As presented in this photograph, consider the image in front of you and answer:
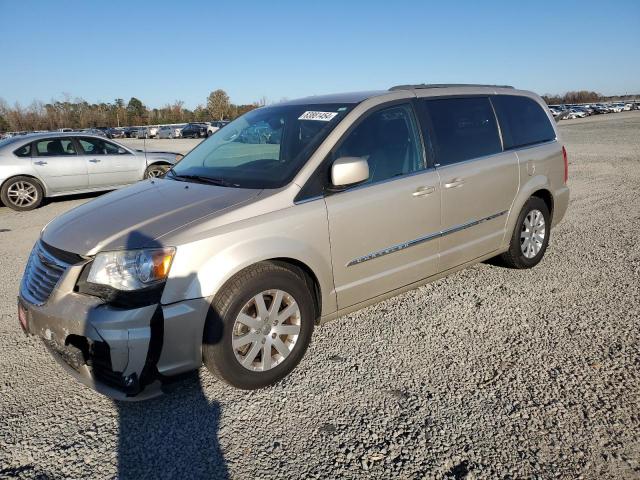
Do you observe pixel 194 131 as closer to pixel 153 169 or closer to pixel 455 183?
pixel 153 169

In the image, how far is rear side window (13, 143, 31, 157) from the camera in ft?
31.8

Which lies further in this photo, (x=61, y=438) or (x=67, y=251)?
(x=67, y=251)

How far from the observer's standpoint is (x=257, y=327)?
3037 millimetres

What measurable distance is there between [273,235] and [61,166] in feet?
28.7

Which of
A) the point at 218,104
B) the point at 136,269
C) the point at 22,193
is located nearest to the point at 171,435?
the point at 136,269

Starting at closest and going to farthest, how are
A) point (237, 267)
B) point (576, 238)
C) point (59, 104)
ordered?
point (237, 267) < point (576, 238) < point (59, 104)

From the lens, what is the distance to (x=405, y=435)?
103 inches

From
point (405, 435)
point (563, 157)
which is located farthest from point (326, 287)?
point (563, 157)

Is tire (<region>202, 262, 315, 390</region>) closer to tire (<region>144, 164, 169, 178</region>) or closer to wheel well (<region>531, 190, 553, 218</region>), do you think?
wheel well (<region>531, 190, 553, 218</region>)

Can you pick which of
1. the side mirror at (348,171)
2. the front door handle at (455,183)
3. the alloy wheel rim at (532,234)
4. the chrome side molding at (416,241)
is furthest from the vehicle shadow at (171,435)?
the alloy wheel rim at (532,234)

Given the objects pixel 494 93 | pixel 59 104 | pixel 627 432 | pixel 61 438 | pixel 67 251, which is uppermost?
pixel 59 104

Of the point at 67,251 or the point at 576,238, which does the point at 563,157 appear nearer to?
the point at 576,238

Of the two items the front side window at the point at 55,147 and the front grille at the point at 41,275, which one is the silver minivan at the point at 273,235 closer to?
the front grille at the point at 41,275

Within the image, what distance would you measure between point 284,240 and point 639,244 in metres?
4.89
